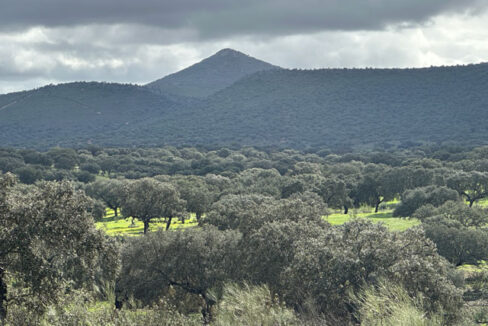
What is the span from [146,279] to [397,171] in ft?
214

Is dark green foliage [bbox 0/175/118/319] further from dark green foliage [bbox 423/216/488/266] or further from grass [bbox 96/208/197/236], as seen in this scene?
grass [bbox 96/208/197/236]

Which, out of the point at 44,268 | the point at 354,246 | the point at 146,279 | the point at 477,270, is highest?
the point at 44,268

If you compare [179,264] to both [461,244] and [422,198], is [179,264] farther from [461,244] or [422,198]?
[422,198]

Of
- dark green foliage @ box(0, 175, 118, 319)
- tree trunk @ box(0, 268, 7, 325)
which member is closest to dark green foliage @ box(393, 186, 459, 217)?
dark green foliage @ box(0, 175, 118, 319)

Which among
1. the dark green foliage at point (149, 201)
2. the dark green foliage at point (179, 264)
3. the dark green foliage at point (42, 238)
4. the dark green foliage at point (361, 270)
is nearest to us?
the dark green foliage at point (42, 238)

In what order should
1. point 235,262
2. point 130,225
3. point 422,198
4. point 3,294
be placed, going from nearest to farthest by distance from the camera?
point 3,294 → point 235,262 → point 422,198 → point 130,225

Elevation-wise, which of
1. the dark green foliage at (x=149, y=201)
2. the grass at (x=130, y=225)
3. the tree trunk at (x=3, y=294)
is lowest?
the grass at (x=130, y=225)

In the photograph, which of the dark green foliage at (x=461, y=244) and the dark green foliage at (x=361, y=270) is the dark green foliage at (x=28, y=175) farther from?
the dark green foliage at (x=361, y=270)

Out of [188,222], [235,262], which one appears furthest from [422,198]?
[235,262]

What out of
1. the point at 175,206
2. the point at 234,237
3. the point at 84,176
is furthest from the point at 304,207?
the point at 84,176

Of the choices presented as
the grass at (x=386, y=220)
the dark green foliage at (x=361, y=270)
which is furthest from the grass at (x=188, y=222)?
the dark green foliage at (x=361, y=270)

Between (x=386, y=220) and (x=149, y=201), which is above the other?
(x=149, y=201)

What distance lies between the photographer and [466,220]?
5791 cm

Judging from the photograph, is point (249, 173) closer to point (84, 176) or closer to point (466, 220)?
point (84, 176)
